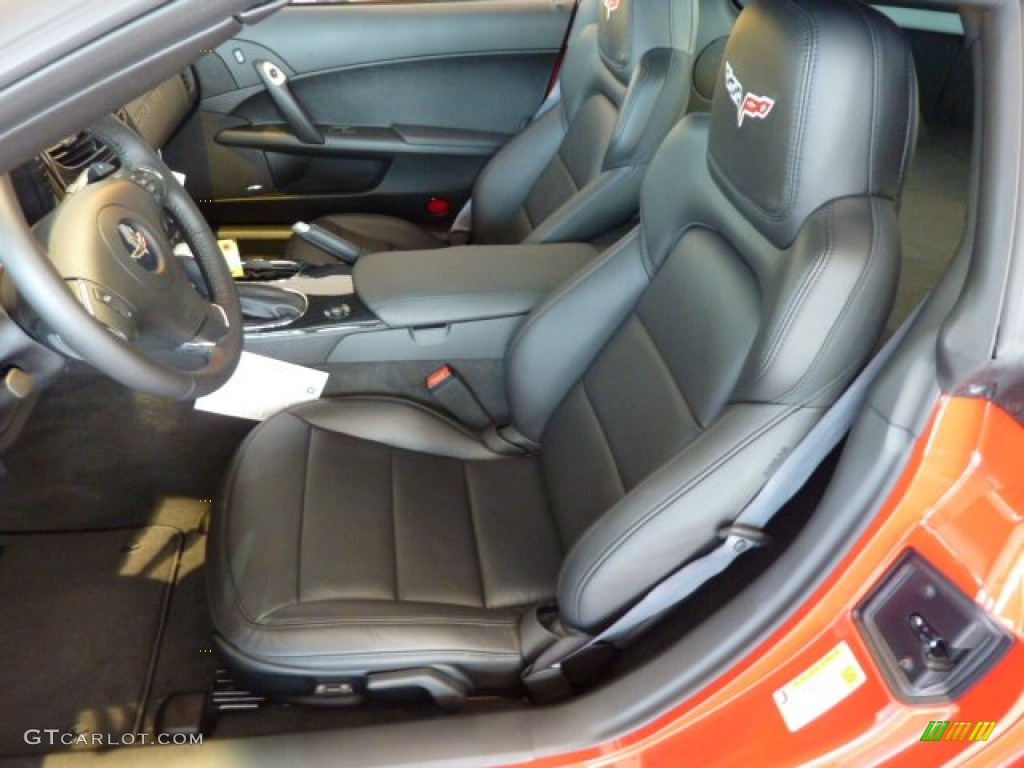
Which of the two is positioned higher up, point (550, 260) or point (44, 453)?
point (550, 260)

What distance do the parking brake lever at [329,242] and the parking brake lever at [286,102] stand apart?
1.56 ft

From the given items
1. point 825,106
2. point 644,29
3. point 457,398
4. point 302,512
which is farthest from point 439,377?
point 825,106

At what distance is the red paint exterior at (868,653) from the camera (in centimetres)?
74

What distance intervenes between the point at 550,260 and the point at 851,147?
724 mm

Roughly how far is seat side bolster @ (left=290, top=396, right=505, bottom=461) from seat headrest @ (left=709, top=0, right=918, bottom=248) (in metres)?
0.62

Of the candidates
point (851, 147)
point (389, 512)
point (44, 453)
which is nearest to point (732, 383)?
point (851, 147)

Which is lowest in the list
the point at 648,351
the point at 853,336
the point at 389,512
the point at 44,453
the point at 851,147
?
the point at 44,453

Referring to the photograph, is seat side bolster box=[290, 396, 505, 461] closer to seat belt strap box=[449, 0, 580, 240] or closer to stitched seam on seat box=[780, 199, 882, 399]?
stitched seam on seat box=[780, 199, 882, 399]

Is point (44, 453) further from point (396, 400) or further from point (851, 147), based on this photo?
point (851, 147)

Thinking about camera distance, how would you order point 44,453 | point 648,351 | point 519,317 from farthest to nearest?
point 44,453
point 519,317
point 648,351

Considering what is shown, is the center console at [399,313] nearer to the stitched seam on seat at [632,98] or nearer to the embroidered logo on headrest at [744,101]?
the stitched seam on seat at [632,98]

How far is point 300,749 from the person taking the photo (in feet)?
3.06

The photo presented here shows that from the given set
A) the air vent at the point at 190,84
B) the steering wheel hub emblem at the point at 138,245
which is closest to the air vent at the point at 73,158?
the steering wheel hub emblem at the point at 138,245

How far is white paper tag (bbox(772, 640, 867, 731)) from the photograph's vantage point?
2.69 ft
